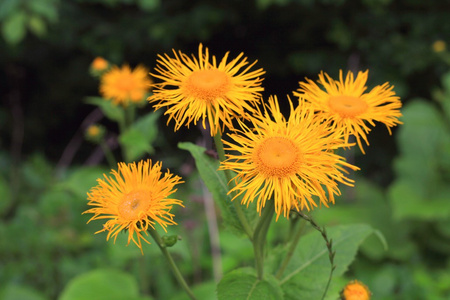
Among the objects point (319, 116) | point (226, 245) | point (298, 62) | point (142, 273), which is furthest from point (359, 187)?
point (319, 116)

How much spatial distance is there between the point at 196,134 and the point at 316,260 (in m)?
2.95

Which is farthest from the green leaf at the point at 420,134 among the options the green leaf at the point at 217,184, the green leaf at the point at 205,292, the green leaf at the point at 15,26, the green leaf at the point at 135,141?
the green leaf at the point at 15,26

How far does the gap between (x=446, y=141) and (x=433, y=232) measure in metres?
0.58

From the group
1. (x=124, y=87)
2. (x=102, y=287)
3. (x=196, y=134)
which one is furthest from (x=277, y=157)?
(x=196, y=134)

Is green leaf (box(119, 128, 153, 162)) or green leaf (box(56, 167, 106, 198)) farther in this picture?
green leaf (box(56, 167, 106, 198))

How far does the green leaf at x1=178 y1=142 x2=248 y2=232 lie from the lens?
1.00 meters

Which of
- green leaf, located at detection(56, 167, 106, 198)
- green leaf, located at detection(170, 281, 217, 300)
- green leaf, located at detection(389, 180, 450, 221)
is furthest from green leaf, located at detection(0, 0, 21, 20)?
green leaf, located at detection(389, 180, 450, 221)

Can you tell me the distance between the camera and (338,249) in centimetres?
114

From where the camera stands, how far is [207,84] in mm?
896

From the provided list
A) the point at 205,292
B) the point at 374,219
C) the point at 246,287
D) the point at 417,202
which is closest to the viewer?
the point at 246,287

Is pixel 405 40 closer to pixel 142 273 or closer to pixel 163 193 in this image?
pixel 142 273

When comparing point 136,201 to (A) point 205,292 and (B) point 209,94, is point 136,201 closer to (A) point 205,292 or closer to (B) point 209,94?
(B) point 209,94

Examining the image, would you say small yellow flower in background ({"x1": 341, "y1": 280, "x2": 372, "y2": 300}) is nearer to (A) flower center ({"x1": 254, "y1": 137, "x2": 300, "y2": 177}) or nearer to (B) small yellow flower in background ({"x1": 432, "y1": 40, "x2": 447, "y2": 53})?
(A) flower center ({"x1": 254, "y1": 137, "x2": 300, "y2": 177})

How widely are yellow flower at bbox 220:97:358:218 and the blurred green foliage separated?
958 mm
